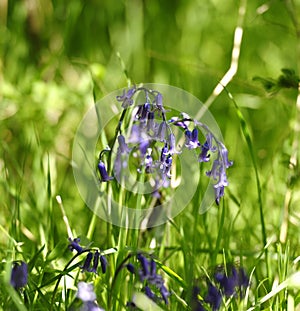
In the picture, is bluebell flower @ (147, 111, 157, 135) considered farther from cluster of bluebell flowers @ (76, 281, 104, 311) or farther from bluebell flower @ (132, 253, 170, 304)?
cluster of bluebell flowers @ (76, 281, 104, 311)

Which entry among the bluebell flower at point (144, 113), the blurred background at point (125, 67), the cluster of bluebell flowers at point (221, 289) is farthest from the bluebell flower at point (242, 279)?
the blurred background at point (125, 67)

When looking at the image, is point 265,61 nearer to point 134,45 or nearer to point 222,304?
point 134,45

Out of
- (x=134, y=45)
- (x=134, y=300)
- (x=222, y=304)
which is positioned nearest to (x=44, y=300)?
(x=134, y=300)

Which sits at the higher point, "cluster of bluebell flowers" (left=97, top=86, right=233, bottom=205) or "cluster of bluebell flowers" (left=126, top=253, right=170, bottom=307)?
"cluster of bluebell flowers" (left=97, top=86, right=233, bottom=205)

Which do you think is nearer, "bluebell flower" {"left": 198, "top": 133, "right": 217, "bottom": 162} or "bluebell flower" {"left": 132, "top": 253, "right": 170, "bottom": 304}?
"bluebell flower" {"left": 132, "top": 253, "right": 170, "bottom": 304}

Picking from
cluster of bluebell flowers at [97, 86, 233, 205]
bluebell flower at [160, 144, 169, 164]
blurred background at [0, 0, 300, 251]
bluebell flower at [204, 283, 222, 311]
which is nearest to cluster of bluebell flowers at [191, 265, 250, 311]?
bluebell flower at [204, 283, 222, 311]

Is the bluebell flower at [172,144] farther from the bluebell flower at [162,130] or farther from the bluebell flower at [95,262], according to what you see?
the bluebell flower at [95,262]

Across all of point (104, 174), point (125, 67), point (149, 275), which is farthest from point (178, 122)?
point (125, 67)
